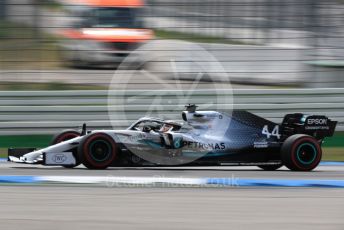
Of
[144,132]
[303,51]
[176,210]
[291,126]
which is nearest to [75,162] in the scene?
[144,132]

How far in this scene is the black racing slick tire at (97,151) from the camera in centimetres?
988

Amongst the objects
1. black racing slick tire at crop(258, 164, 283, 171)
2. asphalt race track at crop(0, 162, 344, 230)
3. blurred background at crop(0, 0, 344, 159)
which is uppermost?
blurred background at crop(0, 0, 344, 159)

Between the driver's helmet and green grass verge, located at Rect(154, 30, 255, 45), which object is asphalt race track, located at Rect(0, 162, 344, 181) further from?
green grass verge, located at Rect(154, 30, 255, 45)

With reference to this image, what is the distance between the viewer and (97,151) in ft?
32.7

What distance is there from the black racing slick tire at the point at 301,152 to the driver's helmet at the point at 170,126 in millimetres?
1403

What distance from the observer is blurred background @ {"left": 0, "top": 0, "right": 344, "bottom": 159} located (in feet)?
45.4

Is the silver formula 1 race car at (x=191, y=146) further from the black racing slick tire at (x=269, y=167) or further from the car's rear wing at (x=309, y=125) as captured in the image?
the black racing slick tire at (x=269, y=167)

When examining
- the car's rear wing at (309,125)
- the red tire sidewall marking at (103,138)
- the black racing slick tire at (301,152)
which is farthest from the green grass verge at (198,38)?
the red tire sidewall marking at (103,138)

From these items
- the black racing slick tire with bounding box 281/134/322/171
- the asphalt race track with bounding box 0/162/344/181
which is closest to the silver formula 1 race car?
the black racing slick tire with bounding box 281/134/322/171

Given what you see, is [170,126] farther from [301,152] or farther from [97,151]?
[301,152]

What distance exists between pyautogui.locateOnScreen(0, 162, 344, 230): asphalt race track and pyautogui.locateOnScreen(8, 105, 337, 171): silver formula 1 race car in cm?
174

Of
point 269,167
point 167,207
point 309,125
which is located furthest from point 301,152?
point 167,207

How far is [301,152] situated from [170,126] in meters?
1.76

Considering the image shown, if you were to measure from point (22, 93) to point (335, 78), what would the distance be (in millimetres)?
5651
